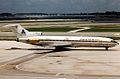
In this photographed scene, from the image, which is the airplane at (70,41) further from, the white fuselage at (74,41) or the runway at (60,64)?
the runway at (60,64)

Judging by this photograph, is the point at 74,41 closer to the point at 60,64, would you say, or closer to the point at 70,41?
the point at 70,41

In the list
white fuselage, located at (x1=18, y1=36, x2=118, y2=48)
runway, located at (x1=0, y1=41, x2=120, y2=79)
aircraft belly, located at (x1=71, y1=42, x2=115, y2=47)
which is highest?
white fuselage, located at (x1=18, y1=36, x2=118, y2=48)

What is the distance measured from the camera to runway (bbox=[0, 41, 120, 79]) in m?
53.9

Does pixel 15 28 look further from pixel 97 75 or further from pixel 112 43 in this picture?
pixel 97 75

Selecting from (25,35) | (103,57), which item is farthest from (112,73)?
(25,35)

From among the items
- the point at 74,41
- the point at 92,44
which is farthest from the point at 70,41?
the point at 92,44

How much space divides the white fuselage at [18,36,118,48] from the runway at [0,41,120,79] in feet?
5.89

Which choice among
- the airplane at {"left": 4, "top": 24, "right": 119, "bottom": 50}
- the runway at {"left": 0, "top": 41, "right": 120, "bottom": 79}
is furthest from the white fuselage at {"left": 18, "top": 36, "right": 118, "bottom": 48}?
the runway at {"left": 0, "top": 41, "right": 120, "bottom": 79}

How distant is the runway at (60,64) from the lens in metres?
53.9

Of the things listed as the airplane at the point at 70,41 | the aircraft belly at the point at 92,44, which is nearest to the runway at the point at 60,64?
the aircraft belly at the point at 92,44

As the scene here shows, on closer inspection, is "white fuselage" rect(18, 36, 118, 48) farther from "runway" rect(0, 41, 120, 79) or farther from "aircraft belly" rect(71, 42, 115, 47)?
"runway" rect(0, 41, 120, 79)

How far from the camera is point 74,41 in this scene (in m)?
88.1

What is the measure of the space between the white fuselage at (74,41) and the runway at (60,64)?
→ 1.79m

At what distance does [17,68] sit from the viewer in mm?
61125
